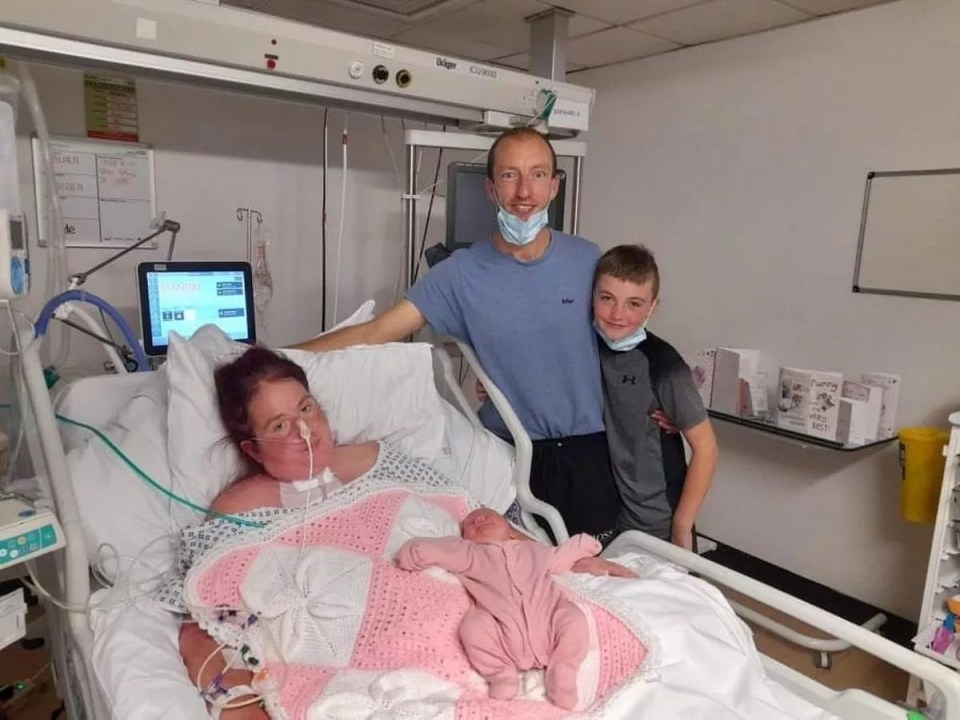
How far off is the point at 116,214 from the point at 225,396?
152cm

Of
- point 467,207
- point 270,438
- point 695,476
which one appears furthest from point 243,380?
point 467,207

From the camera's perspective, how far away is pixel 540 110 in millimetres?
2348

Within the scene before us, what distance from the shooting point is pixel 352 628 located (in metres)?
1.17

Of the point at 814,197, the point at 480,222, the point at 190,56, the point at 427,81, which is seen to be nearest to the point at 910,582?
the point at 814,197

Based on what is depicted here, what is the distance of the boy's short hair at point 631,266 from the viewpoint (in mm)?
1718

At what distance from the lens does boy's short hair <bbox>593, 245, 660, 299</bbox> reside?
1.72 m

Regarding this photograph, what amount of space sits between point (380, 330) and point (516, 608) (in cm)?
86

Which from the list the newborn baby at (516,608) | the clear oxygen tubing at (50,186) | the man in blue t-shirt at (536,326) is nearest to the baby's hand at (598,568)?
the newborn baby at (516,608)

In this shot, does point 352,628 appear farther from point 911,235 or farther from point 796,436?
point 911,235

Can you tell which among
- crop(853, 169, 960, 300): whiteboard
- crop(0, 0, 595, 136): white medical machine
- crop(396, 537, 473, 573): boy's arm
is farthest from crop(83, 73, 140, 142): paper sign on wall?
crop(853, 169, 960, 300): whiteboard

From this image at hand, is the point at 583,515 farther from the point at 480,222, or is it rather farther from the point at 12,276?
the point at 12,276

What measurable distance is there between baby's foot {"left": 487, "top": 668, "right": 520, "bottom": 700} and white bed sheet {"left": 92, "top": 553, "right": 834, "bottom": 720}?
0.14 m

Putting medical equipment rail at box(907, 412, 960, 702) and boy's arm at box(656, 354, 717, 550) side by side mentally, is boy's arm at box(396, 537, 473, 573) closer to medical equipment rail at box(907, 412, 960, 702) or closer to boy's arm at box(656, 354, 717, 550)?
boy's arm at box(656, 354, 717, 550)

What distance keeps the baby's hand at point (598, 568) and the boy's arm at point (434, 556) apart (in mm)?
228
